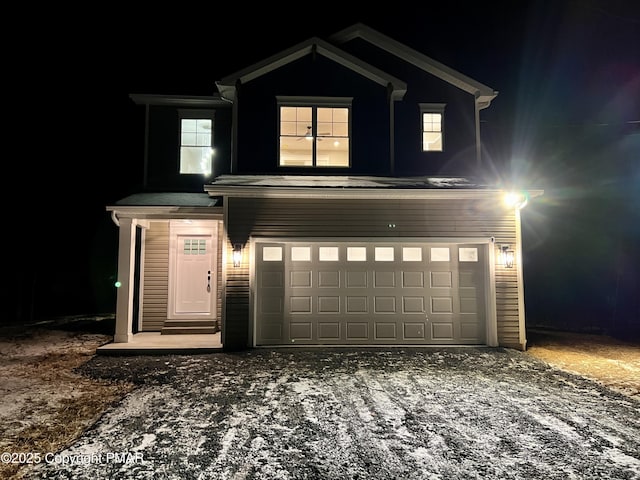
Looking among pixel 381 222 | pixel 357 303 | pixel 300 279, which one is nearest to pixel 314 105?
pixel 381 222

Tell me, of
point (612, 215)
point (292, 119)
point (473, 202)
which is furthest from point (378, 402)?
point (612, 215)

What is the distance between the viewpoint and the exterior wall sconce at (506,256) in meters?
7.56

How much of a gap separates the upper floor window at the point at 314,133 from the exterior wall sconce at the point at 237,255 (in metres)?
2.17

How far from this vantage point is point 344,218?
24.7 feet

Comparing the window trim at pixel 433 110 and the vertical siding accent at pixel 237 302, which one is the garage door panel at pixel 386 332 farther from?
the window trim at pixel 433 110

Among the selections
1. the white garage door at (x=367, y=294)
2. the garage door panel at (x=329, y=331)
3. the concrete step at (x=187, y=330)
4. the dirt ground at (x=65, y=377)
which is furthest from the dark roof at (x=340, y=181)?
the dirt ground at (x=65, y=377)

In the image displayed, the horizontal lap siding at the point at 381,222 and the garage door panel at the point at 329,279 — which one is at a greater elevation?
the horizontal lap siding at the point at 381,222

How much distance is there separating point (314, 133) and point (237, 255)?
126 inches

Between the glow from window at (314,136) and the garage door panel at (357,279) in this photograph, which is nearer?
the garage door panel at (357,279)

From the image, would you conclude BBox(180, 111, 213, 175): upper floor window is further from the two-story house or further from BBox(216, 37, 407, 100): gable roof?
BBox(216, 37, 407, 100): gable roof

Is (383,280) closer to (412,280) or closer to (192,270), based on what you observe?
(412,280)

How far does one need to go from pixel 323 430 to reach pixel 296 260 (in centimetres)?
418

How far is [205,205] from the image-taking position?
25.1 ft

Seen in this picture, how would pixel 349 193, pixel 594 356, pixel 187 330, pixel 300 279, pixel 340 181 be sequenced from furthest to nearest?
pixel 187 330, pixel 340 181, pixel 300 279, pixel 349 193, pixel 594 356
